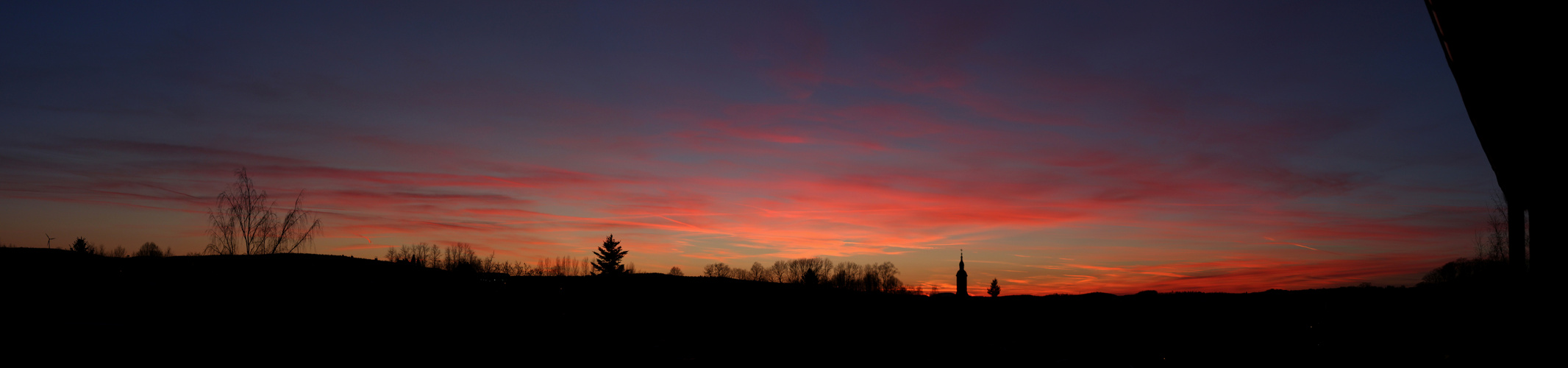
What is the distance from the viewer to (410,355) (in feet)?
48.8

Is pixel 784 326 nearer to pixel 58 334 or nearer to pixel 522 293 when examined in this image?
pixel 522 293

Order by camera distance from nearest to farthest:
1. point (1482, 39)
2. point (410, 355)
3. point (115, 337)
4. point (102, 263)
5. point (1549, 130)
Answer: point (1482, 39) < point (1549, 130) < point (115, 337) < point (410, 355) < point (102, 263)

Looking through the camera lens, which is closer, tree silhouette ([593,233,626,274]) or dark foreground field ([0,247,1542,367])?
dark foreground field ([0,247,1542,367])

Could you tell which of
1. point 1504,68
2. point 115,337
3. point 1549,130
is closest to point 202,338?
point 115,337

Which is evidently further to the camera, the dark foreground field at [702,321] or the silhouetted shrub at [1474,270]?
the silhouetted shrub at [1474,270]

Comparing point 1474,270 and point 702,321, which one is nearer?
point 702,321

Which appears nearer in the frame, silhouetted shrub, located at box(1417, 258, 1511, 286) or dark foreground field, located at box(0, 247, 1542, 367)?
dark foreground field, located at box(0, 247, 1542, 367)

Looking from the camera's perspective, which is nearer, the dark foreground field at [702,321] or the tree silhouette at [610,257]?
the dark foreground field at [702,321]

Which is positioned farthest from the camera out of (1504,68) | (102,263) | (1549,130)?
(102,263)

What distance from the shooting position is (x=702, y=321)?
2952 cm

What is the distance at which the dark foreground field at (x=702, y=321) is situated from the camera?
585 inches

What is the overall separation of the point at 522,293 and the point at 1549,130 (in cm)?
3130

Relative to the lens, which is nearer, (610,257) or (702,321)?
(702,321)

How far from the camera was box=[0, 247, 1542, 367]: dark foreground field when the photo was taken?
585 inches
